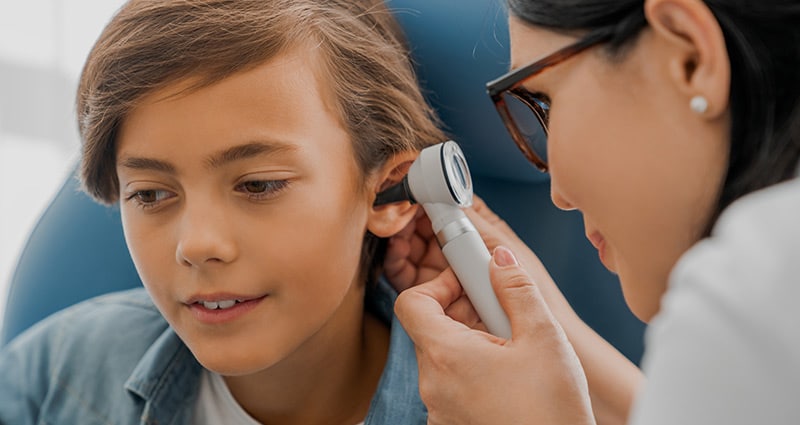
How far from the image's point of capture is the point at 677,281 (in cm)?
56

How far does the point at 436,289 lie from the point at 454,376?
153 millimetres

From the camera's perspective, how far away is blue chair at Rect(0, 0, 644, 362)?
4.21ft

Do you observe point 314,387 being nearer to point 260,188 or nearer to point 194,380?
point 194,380

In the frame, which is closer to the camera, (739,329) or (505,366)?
(739,329)

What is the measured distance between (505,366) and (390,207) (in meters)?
0.34

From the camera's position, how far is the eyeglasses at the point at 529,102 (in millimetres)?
798

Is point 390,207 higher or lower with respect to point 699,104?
lower

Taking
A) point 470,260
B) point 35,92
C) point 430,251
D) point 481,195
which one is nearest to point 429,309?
point 470,260

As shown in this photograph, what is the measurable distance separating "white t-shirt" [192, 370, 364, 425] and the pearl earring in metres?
0.70

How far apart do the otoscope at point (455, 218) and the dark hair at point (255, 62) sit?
4.6 inches

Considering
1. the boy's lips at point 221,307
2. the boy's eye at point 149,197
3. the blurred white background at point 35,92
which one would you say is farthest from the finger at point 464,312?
the blurred white background at point 35,92

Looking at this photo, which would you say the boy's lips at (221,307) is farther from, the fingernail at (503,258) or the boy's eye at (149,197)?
the fingernail at (503,258)

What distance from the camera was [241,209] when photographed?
42.6 inches

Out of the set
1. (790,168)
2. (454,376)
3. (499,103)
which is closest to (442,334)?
(454,376)
